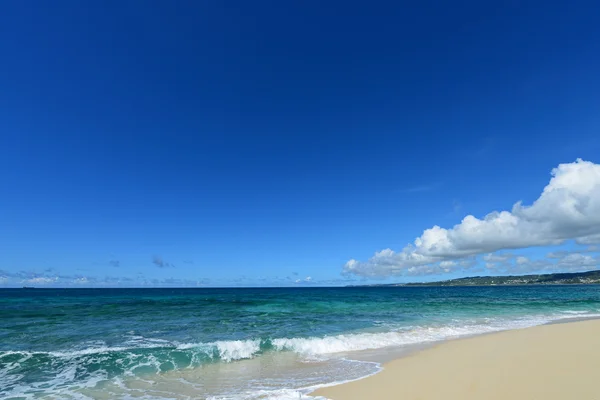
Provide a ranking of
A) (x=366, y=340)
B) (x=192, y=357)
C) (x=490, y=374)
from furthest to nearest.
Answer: (x=366, y=340) < (x=192, y=357) < (x=490, y=374)

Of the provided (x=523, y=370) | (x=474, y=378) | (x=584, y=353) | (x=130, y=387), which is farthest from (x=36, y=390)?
(x=584, y=353)

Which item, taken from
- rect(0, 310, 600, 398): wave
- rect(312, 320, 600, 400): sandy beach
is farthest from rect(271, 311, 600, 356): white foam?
rect(312, 320, 600, 400): sandy beach

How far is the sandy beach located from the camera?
6570 mm

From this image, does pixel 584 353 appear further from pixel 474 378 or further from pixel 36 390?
pixel 36 390

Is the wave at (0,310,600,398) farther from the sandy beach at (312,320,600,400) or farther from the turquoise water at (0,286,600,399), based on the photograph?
the sandy beach at (312,320,600,400)

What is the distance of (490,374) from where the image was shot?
25.9 ft

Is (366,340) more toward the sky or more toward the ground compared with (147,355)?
more toward the ground

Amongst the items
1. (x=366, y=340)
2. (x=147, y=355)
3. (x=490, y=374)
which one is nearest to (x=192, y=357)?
(x=147, y=355)

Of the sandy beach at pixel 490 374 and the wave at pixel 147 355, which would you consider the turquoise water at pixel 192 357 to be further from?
the sandy beach at pixel 490 374

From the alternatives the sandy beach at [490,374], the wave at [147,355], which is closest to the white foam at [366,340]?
the wave at [147,355]

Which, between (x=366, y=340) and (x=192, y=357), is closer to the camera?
(x=192, y=357)

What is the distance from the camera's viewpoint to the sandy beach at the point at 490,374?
6.57 metres

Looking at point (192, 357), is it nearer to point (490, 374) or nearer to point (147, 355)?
point (147, 355)

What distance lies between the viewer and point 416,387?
7.16 m
